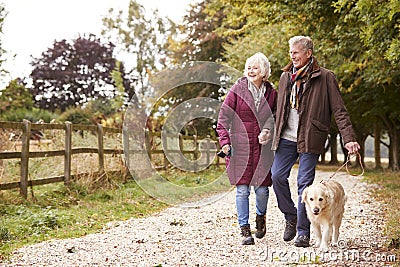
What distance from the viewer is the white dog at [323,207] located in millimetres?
4914

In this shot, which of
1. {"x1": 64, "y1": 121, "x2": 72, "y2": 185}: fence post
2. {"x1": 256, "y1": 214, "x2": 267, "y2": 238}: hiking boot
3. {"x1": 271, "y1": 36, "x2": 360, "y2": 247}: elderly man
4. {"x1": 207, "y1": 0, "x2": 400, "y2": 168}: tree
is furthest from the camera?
{"x1": 64, "y1": 121, "x2": 72, "y2": 185}: fence post

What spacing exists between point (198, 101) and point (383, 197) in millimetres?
7242

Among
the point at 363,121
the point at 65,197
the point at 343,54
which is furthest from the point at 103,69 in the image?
the point at 65,197

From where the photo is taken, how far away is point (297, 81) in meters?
5.39

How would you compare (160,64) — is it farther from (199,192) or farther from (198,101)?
Result: (199,192)

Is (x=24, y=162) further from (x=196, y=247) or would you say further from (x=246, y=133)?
(x=246, y=133)

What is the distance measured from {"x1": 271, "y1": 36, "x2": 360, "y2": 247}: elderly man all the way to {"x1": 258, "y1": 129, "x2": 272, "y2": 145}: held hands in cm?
12

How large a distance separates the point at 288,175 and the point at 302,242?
67cm

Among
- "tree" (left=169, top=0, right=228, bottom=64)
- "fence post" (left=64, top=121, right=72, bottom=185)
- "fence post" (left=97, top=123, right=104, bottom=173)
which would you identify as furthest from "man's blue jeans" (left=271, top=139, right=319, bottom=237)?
"tree" (left=169, top=0, right=228, bottom=64)

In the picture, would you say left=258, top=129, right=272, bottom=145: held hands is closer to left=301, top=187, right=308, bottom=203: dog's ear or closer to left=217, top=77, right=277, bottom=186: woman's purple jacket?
left=217, top=77, right=277, bottom=186: woman's purple jacket

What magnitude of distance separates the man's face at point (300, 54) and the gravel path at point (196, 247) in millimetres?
1785

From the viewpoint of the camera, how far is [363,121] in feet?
70.9

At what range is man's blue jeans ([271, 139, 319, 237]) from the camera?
17.3ft

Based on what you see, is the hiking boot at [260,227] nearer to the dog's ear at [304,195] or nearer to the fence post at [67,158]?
the dog's ear at [304,195]
